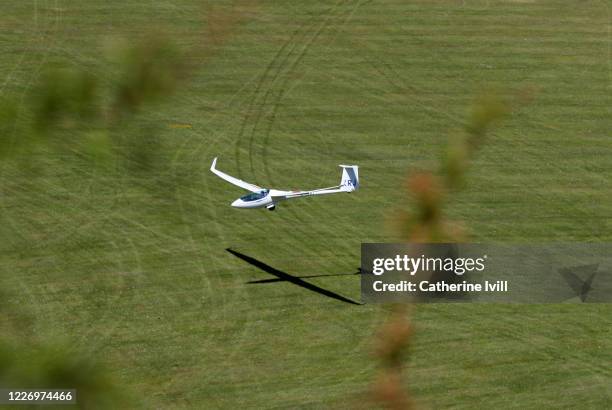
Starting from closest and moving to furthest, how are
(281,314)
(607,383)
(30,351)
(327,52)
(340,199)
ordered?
1. (30,351)
2. (607,383)
3. (281,314)
4. (340,199)
5. (327,52)

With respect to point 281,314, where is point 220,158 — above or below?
above

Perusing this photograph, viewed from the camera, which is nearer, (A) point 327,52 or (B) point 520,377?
(B) point 520,377

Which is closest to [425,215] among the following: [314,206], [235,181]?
[235,181]

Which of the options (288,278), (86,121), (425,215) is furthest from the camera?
(288,278)

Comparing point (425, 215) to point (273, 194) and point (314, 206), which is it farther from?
point (314, 206)

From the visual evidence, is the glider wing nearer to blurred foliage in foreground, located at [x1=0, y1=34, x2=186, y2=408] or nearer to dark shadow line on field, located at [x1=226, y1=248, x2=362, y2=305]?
dark shadow line on field, located at [x1=226, y1=248, x2=362, y2=305]

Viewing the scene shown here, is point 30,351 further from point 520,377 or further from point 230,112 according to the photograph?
point 230,112

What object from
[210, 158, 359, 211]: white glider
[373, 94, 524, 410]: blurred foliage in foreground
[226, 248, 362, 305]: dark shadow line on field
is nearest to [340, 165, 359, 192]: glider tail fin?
[210, 158, 359, 211]: white glider

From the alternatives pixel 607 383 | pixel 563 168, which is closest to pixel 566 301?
pixel 607 383
